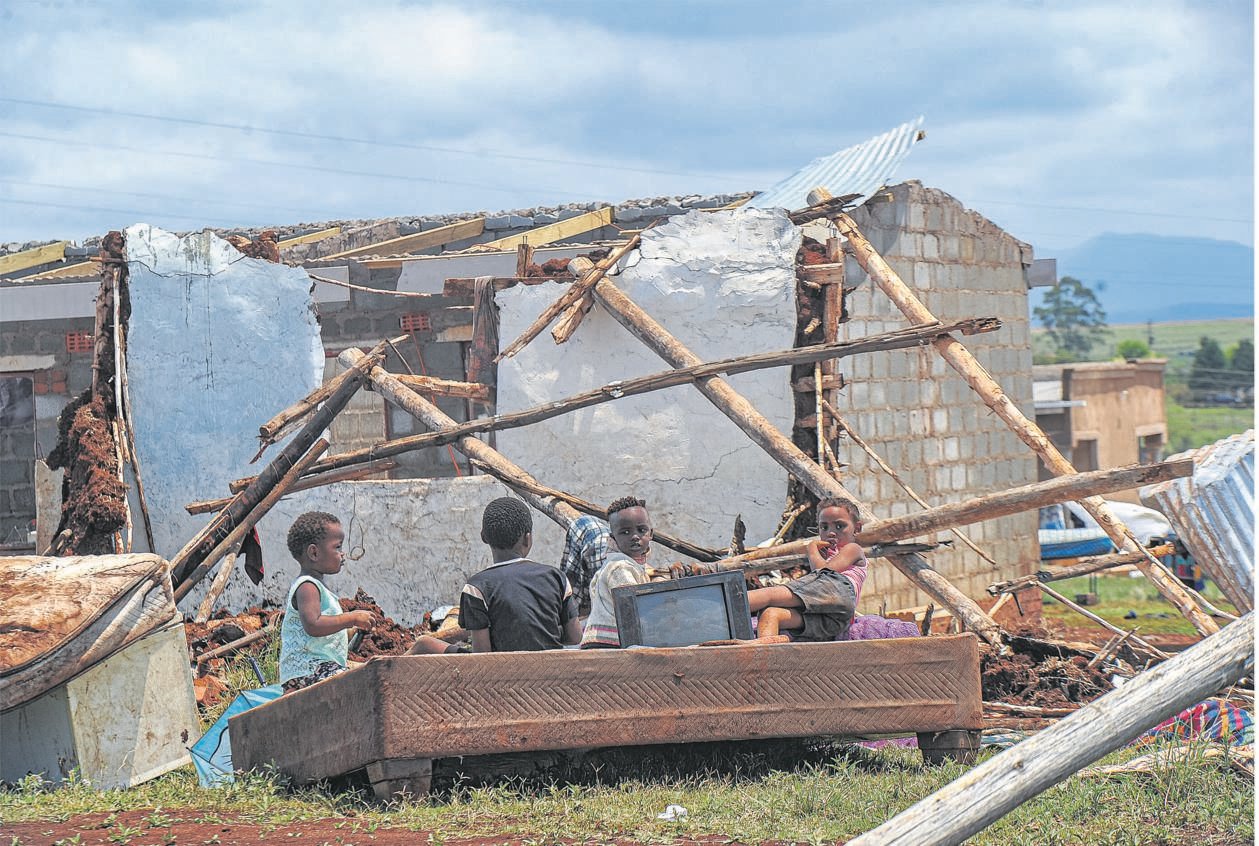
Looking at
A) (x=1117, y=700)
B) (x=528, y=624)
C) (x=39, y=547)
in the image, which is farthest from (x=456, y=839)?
(x=39, y=547)

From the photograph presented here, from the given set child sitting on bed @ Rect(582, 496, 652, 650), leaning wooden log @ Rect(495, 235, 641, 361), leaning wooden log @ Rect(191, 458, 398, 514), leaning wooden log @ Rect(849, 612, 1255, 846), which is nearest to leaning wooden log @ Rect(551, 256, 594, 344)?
leaning wooden log @ Rect(495, 235, 641, 361)

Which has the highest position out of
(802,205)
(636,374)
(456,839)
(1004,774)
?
(802,205)

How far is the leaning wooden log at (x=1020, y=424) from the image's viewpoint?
8.60m

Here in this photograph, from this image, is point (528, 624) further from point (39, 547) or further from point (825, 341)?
point (39, 547)

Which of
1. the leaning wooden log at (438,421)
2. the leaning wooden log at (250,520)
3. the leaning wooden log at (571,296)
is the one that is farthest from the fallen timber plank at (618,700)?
the leaning wooden log at (571,296)

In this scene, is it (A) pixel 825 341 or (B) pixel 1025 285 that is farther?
(B) pixel 1025 285

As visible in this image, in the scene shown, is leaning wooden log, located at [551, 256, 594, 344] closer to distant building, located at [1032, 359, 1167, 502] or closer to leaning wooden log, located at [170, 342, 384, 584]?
leaning wooden log, located at [170, 342, 384, 584]

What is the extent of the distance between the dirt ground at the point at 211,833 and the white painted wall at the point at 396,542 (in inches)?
188

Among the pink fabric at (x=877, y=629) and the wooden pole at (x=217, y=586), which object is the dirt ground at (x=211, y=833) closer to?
the pink fabric at (x=877, y=629)

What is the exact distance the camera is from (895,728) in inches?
235

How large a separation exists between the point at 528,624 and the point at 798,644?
1.08m

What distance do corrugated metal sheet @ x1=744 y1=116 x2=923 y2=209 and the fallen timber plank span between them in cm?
569

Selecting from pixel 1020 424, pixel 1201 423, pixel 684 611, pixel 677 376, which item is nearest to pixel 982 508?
pixel 1020 424

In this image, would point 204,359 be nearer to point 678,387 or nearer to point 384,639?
point 384,639
